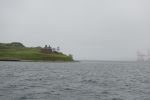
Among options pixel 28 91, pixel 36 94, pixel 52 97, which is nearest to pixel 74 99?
pixel 52 97

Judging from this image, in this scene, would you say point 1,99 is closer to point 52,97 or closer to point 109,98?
point 52,97

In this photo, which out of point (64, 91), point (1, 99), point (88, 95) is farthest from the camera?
point (64, 91)

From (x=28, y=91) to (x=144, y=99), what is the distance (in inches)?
580

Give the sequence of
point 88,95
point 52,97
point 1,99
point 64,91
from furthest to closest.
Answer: point 64,91
point 88,95
point 52,97
point 1,99

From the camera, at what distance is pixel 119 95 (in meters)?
40.2

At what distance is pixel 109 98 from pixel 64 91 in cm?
760

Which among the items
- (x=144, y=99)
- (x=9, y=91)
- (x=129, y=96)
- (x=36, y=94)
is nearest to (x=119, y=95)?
(x=129, y=96)

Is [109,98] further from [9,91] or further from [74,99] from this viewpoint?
[9,91]

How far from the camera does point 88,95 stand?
3962 centimetres

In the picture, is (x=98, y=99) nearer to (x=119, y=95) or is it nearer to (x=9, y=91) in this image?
(x=119, y=95)

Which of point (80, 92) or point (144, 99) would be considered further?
point (80, 92)

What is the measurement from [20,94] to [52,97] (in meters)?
4.29

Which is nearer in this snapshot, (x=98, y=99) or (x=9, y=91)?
(x=98, y=99)

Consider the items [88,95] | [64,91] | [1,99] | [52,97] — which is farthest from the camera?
[64,91]
